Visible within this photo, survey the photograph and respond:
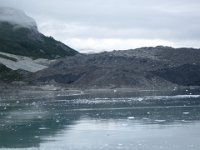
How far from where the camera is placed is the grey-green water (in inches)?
814

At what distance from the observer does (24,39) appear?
13412 cm

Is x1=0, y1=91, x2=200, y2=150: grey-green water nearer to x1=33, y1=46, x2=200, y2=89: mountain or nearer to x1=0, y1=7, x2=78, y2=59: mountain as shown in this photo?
x1=33, y1=46, x2=200, y2=89: mountain

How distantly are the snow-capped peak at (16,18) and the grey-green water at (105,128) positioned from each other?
10857cm

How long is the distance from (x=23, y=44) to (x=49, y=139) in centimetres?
10816

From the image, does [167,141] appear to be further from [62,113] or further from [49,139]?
[62,113]

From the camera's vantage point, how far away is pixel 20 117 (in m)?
33.5

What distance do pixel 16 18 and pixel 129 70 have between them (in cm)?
7634

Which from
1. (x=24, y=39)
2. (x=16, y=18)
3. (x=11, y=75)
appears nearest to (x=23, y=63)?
(x=11, y=75)

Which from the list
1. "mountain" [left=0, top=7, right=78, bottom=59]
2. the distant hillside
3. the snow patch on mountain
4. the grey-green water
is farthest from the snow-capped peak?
the grey-green water

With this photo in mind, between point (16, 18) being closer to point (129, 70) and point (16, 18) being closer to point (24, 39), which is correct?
point (24, 39)

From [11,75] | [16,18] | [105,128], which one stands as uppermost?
[16,18]

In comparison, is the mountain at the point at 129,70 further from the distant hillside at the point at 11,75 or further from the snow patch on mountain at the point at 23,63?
the snow patch on mountain at the point at 23,63

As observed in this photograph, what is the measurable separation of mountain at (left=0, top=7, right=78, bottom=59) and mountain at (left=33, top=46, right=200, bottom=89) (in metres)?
37.0

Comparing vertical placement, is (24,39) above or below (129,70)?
above
